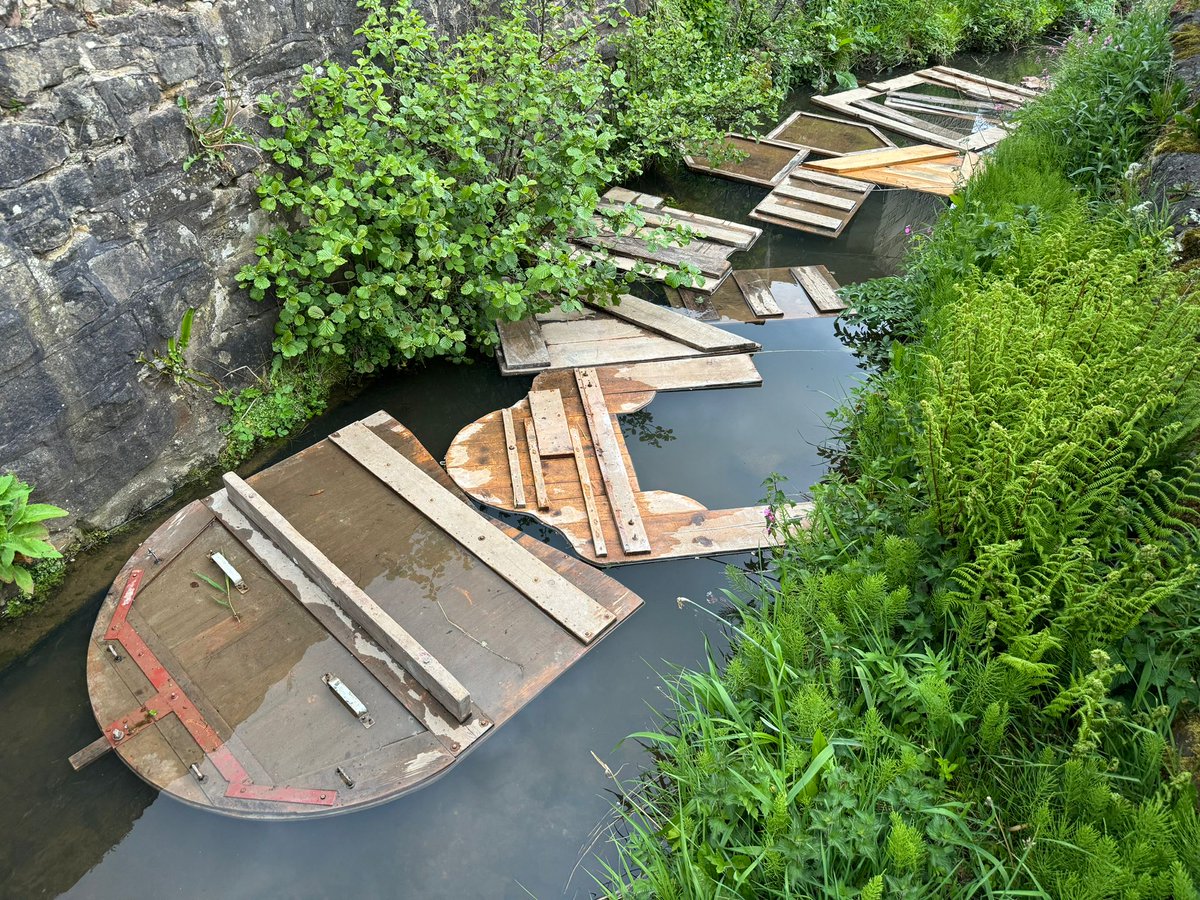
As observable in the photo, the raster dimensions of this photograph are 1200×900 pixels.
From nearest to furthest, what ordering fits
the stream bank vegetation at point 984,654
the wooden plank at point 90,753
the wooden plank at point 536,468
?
the stream bank vegetation at point 984,654 < the wooden plank at point 90,753 < the wooden plank at point 536,468

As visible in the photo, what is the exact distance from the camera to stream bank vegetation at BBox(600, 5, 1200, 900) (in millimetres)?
2369

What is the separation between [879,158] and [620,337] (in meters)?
4.41

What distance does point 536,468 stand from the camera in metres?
4.53

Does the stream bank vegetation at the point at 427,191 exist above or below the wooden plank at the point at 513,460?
above

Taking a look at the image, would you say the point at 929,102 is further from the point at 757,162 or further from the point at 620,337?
the point at 620,337

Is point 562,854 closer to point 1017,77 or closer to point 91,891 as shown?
point 91,891

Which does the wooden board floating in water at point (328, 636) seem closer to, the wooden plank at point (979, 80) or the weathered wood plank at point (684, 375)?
the weathered wood plank at point (684, 375)

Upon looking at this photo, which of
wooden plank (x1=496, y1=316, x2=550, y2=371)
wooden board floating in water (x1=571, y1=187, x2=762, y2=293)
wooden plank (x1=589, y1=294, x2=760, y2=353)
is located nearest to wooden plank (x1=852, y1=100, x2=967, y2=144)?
wooden board floating in water (x1=571, y1=187, x2=762, y2=293)

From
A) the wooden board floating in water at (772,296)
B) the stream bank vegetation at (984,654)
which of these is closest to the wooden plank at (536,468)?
the stream bank vegetation at (984,654)

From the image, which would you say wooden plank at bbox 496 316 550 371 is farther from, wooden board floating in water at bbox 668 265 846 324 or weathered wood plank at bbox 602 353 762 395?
wooden board floating in water at bbox 668 265 846 324

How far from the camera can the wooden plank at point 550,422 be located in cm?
468

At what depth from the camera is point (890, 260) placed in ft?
22.1

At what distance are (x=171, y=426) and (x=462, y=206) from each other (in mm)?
2179

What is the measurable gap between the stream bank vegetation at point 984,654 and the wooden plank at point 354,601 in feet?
2.79
